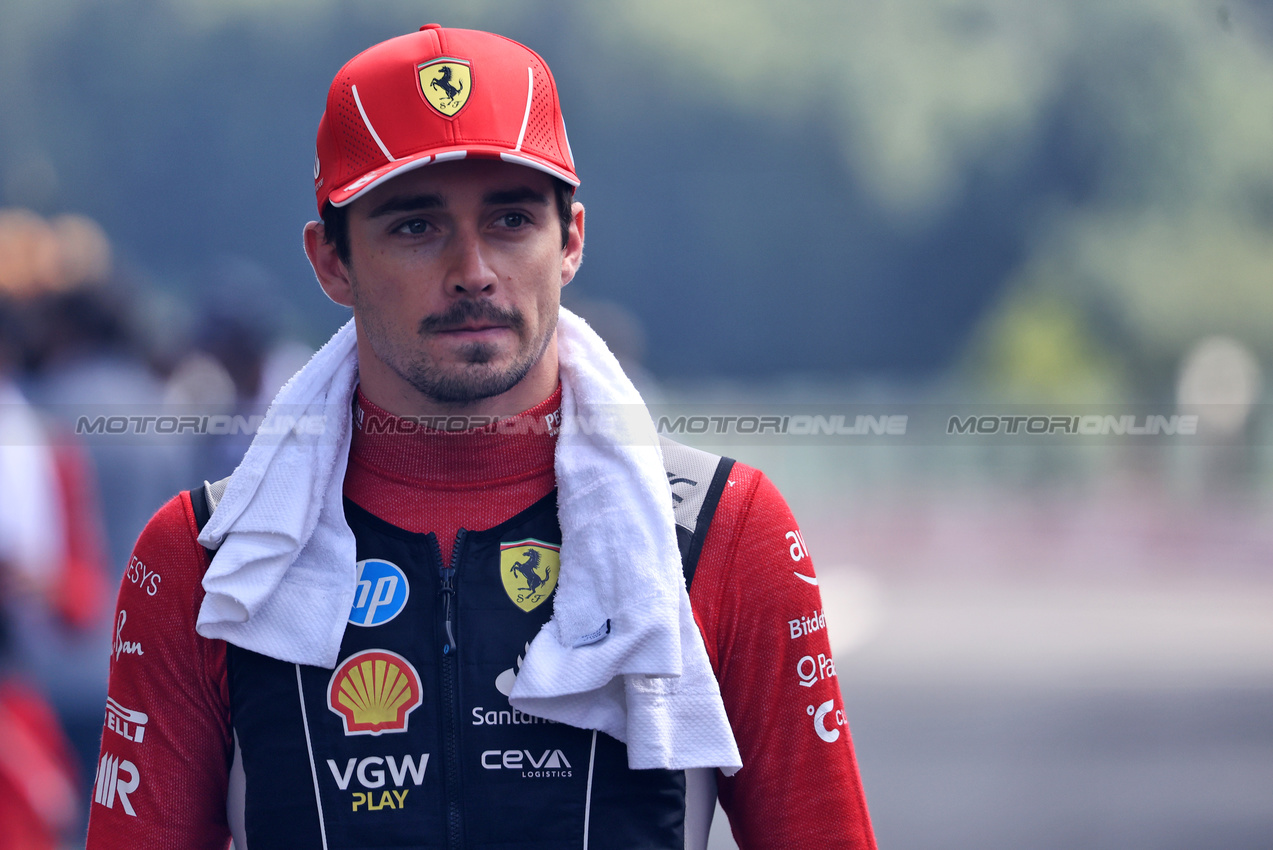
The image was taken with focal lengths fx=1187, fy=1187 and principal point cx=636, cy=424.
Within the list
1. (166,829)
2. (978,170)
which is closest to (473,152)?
(166,829)

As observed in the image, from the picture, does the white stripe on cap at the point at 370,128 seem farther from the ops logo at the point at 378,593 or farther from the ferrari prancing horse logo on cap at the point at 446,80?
the ops logo at the point at 378,593

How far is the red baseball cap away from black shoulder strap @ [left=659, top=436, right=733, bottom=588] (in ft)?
1.17

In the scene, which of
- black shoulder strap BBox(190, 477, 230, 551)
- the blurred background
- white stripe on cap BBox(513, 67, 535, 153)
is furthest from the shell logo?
the blurred background

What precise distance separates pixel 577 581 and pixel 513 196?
1.45 ft

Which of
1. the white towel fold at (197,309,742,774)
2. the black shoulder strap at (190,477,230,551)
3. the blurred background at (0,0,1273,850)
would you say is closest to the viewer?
the white towel fold at (197,309,742,774)

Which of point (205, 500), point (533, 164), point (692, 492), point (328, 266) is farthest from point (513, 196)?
point (205, 500)

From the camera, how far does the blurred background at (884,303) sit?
3.68 m

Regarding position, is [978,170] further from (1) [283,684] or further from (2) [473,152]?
(1) [283,684]

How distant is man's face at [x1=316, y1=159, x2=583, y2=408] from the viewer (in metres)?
1.33

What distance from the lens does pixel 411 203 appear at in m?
1.33

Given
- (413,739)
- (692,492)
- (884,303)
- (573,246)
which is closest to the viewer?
(413,739)

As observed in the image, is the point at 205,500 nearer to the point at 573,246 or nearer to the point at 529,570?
the point at 529,570

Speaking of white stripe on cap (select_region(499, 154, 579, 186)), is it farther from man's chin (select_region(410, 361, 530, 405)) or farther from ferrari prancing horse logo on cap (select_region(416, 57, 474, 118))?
man's chin (select_region(410, 361, 530, 405))

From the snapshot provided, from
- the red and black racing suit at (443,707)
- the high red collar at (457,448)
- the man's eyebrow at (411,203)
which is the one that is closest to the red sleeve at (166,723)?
the red and black racing suit at (443,707)
